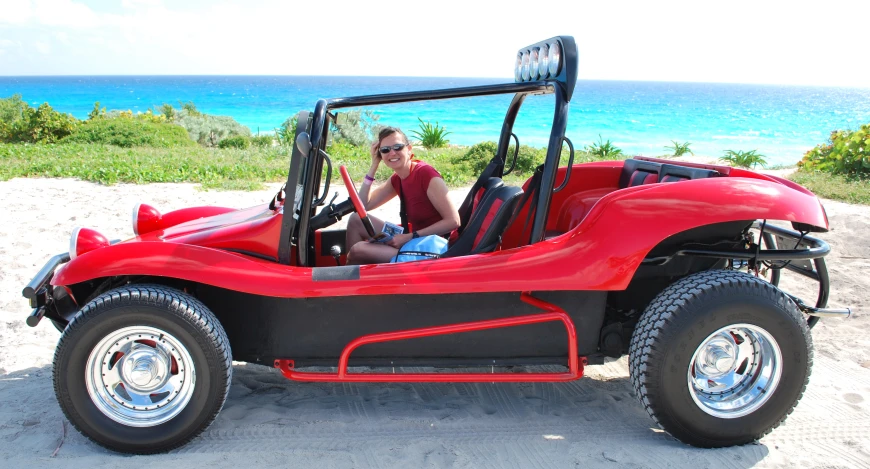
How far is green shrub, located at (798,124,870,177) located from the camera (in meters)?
9.14

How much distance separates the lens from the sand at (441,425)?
2.81m

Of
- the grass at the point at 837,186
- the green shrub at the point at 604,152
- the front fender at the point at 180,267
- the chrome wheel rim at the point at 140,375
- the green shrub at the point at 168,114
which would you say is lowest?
the chrome wheel rim at the point at 140,375

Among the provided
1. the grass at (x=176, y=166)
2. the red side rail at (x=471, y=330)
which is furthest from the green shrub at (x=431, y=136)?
the red side rail at (x=471, y=330)

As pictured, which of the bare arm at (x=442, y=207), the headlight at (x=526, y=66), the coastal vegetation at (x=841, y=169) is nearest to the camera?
the headlight at (x=526, y=66)

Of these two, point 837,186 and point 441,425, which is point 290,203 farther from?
point 837,186

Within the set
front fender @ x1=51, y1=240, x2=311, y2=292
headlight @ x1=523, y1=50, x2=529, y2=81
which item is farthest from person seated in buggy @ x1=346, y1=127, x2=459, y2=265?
headlight @ x1=523, y1=50, x2=529, y2=81

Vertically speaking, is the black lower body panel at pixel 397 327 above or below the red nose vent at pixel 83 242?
below

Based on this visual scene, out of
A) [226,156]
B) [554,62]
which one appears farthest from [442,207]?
[226,156]

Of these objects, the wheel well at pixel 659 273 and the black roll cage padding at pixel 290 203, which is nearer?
the black roll cage padding at pixel 290 203

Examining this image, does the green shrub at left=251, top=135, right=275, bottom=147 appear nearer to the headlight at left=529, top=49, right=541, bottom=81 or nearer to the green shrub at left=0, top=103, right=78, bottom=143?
the green shrub at left=0, top=103, right=78, bottom=143

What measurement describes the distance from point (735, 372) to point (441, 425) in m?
1.37

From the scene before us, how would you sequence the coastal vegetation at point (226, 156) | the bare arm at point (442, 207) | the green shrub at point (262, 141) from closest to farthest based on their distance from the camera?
the bare arm at point (442, 207), the coastal vegetation at point (226, 156), the green shrub at point (262, 141)

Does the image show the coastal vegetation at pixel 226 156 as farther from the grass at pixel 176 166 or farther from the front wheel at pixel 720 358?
the front wheel at pixel 720 358

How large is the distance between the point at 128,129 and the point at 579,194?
12.2m
